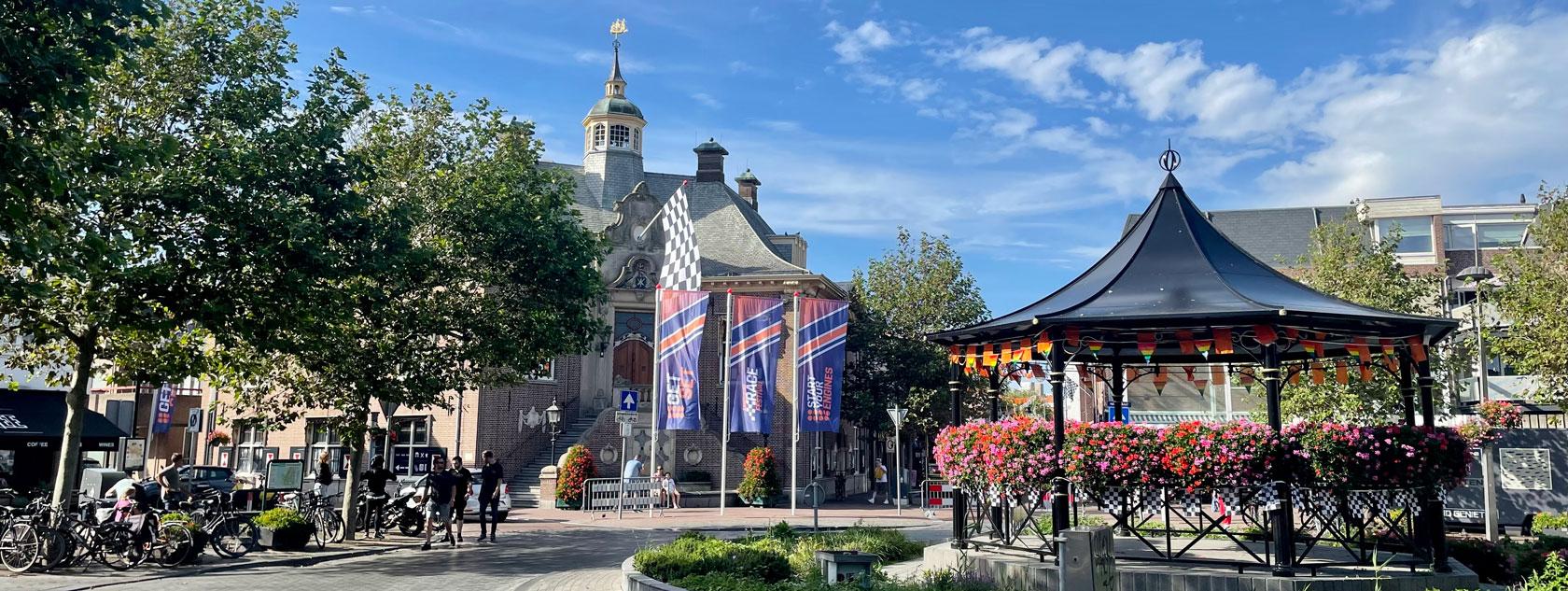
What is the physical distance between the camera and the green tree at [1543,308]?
24.0 m

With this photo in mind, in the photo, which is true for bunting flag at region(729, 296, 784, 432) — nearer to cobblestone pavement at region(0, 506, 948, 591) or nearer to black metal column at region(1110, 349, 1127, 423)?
cobblestone pavement at region(0, 506, 948, 591)

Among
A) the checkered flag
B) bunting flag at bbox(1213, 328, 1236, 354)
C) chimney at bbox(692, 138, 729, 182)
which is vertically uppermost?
chimney at bbox(692, 138, 729, 182)

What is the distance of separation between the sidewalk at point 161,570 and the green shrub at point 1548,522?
75.6 ft

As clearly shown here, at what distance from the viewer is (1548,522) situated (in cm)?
2331

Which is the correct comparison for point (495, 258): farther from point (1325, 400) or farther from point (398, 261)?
point (1325, 400)

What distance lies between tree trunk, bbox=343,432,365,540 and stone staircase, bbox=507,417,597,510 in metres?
15.4

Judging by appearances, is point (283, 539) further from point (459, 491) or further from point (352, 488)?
point (459, 491)

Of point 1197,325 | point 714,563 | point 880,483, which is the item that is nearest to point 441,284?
point 714,563

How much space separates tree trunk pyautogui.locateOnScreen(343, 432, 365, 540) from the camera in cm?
2155

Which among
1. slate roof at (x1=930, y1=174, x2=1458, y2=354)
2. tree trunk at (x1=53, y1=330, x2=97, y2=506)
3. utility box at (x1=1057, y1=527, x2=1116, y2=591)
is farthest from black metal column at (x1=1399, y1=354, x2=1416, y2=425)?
tree trunk at (x1=53, y1=330, x2=97, y2=506)

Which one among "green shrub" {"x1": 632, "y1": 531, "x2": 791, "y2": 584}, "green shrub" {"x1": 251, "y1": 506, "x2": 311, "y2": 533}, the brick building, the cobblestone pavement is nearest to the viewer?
"green shrub" {"x1": 632, "y1": 531, "x2": 791, "y2": 584}

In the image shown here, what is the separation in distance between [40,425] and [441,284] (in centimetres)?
1013

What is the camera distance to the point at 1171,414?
46625 millimetres

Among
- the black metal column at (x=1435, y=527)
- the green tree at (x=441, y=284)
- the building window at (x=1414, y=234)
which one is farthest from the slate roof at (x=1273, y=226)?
the black metal column at (x=1435, y=527)
